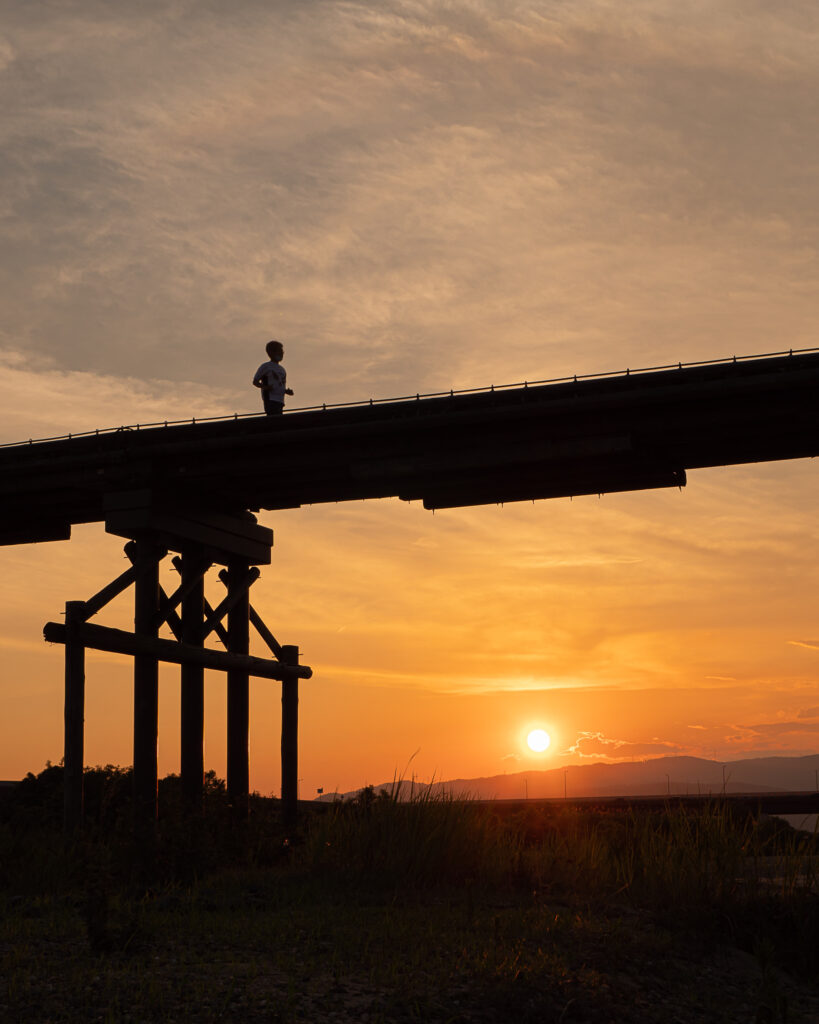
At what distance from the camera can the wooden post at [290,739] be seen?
21.0 metres

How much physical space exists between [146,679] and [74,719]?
1.57m

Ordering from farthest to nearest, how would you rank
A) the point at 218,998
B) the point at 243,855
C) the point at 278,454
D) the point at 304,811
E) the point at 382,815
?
1. the point at 304,811
2. the point at 278,454
3. the point at 243,855
4. the point at 382,815
5. the point at 218,998

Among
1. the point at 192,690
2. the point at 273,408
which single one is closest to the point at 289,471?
the point at 273,408

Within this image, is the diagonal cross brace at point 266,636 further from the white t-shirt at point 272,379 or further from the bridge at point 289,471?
the white t-shirt at point 272,379

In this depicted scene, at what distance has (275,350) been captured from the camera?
62.3ft

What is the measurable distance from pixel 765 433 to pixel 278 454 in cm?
747

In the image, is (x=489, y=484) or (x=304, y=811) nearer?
(x=489, y=484)

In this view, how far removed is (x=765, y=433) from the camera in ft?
56.5

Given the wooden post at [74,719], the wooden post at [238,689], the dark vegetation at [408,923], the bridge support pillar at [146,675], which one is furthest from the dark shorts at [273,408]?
the dark vegetation at [408,923]

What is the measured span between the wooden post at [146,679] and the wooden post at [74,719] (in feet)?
3.91

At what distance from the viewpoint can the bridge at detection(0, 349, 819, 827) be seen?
55.5 feet

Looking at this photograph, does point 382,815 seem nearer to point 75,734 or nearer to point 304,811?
point 75,734

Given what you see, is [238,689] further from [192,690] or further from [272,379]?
[272,379]

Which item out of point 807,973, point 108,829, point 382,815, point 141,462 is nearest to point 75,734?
point 108,829
